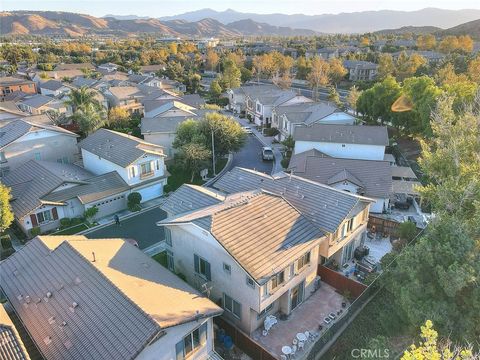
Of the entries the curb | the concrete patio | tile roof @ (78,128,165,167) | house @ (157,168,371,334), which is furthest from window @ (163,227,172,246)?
the curb

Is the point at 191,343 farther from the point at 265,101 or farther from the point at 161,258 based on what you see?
the point at 265,101

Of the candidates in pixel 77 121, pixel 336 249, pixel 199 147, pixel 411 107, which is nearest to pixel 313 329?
pixel 336 249

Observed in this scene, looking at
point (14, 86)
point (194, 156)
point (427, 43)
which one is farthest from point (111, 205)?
point (427, 43)

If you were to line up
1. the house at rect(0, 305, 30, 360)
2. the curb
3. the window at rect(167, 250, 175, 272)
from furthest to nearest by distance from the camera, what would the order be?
the curb
the window at rect(167, 250, 175, 272)
the house at rect(0, 305, 30, 360)

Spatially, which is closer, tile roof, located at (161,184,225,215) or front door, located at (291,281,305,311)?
front door, located at (291,281,305,311)

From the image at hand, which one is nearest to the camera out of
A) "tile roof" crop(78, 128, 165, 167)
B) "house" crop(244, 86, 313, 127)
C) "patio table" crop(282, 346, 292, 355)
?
"patio table" crop(282, 346, 292, 355)

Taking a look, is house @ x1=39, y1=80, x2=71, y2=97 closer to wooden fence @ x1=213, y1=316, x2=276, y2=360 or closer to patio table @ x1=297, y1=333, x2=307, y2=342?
wooden fence @ x1=213, y1=316, x2=276, y2=360
